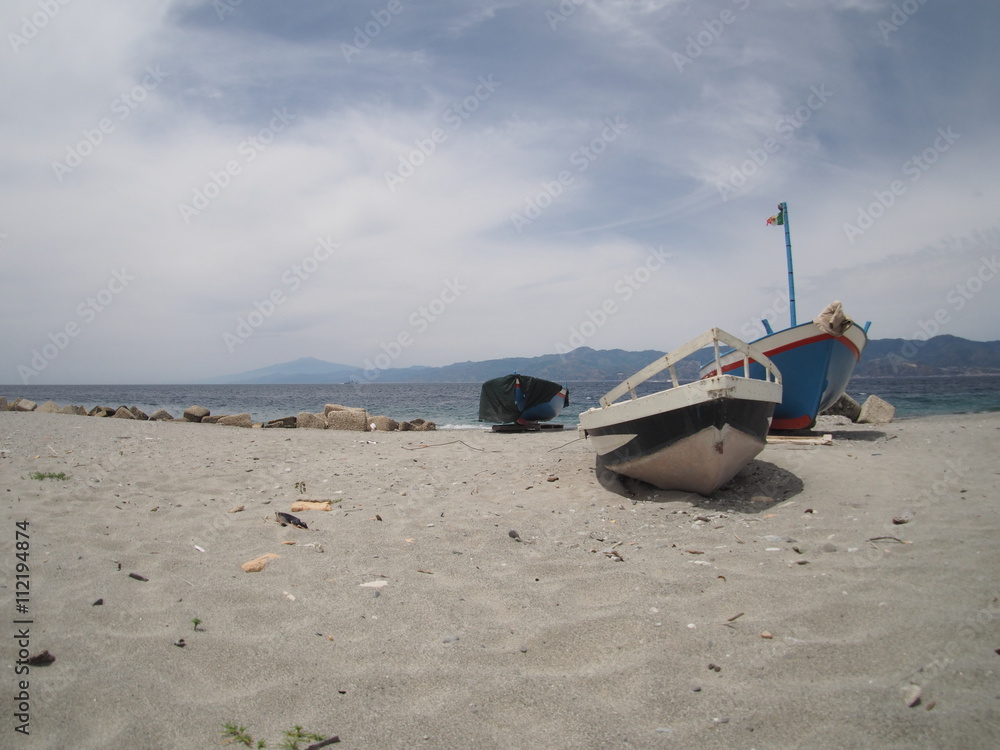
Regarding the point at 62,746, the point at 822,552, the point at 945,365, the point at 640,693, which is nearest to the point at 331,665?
the point at 62,746

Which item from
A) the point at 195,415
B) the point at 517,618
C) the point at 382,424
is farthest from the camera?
the point at 195,415

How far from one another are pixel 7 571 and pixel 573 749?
Result: 13.0 ft

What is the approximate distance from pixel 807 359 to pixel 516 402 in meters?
9.81

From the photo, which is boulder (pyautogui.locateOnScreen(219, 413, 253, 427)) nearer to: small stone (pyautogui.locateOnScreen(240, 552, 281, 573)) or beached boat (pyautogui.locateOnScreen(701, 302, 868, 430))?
beached boat (pyautogui.locateOnScreen(701, 302, 868, 430))

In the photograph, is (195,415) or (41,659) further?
(195,415)

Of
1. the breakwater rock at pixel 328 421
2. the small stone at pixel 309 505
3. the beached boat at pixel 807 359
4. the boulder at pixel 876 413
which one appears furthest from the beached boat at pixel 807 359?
the breakwater rock at pixel 328 421

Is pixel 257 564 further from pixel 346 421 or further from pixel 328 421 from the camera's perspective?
pixel 328 421

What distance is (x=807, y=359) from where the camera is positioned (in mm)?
10672

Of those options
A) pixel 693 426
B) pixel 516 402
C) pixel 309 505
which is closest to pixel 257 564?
pixel 309 505

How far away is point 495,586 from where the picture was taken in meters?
3.80

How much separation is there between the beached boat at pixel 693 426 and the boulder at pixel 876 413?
501 inches

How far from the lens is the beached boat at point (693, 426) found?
5664 mm

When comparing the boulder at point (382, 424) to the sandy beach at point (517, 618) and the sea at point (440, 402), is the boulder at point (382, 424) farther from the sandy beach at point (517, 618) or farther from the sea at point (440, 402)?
the sandy beach at point (517, 618)

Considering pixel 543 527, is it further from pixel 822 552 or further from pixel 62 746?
pixel 62 746
